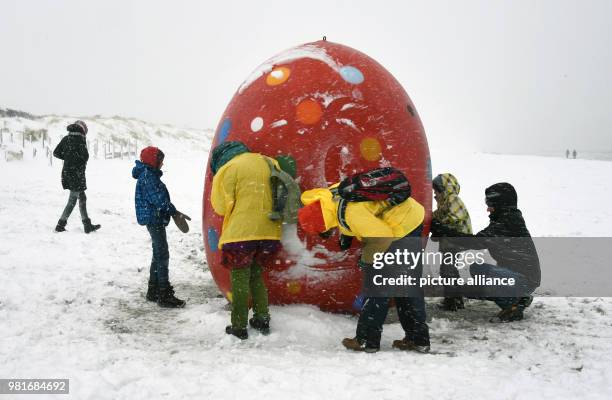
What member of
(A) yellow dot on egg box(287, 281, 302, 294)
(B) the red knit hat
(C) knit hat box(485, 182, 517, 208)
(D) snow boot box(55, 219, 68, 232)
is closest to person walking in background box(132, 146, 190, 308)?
(A) yellow dot on egg box(287, 281, 302, 294)

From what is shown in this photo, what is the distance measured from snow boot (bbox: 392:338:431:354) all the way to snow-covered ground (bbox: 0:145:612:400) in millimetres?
100

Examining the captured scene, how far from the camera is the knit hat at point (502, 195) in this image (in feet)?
14.5

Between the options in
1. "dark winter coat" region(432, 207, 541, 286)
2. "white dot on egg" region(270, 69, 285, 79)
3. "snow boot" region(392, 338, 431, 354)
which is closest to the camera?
"snow boot" region(392, 338, 431, 354)

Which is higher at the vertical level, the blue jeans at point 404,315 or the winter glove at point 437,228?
the winter glove at point 437,228

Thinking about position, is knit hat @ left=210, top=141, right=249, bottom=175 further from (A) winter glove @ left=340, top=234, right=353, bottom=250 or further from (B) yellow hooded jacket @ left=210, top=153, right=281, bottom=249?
(A) winter glove @ left=340, top=234, right=353, bottom=250

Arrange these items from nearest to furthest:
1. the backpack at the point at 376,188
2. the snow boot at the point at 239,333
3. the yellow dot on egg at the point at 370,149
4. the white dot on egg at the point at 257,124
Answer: the backpack at the point at 376,188 < the snow boot at the point at 239,333 < the yellow dot on egg at the point at 370,149 < the white dot on egg at the point at 257,124

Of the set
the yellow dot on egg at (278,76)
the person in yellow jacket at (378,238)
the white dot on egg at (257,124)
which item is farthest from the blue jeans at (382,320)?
the yellow dot on egg at (278,76)

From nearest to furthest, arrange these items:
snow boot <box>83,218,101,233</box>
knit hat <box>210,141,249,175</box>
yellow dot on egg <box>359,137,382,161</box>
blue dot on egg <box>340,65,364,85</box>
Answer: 1. knit hat <box>210,141,249,175</box>
2. yellow dot on egg <box>359,137,382,161</box>
3. blue dot on egg <box>340,65,364,85</box>
4. snow boot <box>83,218,101,233</box>

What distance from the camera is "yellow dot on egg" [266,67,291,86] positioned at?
14.0ft

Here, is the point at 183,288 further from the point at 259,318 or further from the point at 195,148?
the point at 195,148

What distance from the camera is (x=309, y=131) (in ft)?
13.0

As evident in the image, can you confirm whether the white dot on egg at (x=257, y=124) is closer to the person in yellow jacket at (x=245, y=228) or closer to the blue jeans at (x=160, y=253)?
the person in yellow jacket at (x=245, y=228)

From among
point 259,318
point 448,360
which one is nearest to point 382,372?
point 448,360

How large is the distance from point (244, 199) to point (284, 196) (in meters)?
0.32
